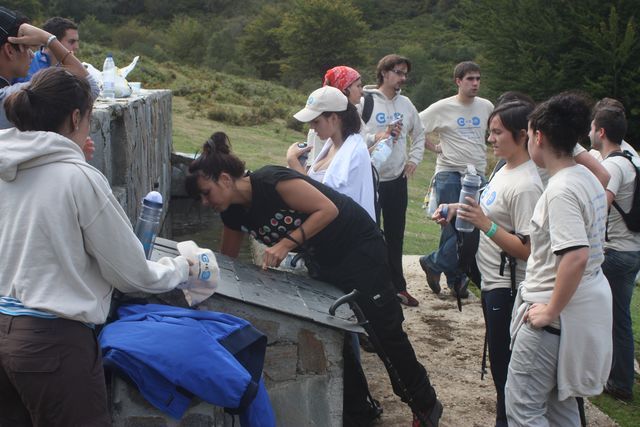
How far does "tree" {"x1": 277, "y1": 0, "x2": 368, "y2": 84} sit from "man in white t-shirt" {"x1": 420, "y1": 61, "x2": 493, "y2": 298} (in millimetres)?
45476

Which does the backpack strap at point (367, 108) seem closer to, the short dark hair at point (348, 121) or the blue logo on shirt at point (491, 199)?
the short dark hair at point (348, 121)

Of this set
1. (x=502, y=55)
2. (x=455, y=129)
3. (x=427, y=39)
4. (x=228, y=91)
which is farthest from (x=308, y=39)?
(x=455, y=129)

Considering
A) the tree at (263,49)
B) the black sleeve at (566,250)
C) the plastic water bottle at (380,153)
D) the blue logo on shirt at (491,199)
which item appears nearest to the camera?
the black sleeve at (566,250)

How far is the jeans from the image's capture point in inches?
275

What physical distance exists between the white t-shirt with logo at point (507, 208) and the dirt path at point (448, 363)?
1.21 metres

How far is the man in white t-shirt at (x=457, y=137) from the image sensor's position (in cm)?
735

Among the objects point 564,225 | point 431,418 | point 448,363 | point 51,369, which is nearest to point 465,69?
point 448,363

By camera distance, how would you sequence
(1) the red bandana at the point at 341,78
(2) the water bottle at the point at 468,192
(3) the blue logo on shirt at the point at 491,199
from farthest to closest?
1. (1) the red bandana at the point at 341,78
2. (3) the blue logo on shirt at the point at 491,199
3. (2) the water bottle at the point at 468,192

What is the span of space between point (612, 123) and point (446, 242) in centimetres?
210

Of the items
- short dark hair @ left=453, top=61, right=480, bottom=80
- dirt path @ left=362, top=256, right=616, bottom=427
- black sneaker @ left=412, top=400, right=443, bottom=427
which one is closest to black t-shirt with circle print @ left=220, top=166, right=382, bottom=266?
black sneaker @ left=412, top=400, right=443, bottom=427

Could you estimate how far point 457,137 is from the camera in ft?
24.3

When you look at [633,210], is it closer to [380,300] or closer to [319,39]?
[380,300]

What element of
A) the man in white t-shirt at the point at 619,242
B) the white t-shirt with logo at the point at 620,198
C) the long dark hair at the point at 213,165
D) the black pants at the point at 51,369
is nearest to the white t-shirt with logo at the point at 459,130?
the man in white t-shirt at the point at 619,242

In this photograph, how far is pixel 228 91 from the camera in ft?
86.0
